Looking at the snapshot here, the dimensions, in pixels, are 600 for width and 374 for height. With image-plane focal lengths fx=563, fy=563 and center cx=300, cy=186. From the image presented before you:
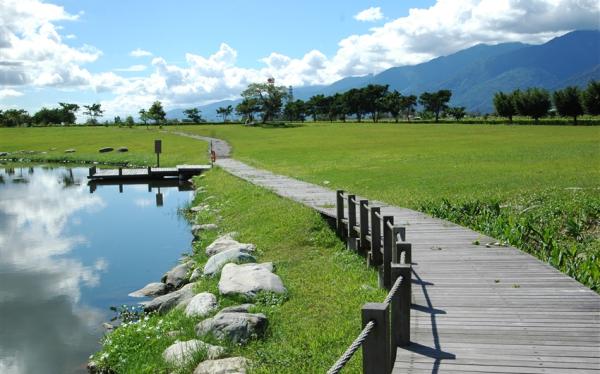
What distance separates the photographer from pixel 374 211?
1341 cm

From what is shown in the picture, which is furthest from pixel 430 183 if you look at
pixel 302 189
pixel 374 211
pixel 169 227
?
pixel 374 211

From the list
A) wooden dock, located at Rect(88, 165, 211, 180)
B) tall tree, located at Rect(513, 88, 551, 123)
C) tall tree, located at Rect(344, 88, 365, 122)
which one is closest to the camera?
wooden dock, located at Rect(88, 165, 211, 180)

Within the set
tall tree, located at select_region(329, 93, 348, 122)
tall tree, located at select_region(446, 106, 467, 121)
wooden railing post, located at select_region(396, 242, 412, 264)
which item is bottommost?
wooden railing post, located at select_region(396, 242, 412, 264)

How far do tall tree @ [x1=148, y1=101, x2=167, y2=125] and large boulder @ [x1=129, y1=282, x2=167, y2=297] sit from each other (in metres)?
128

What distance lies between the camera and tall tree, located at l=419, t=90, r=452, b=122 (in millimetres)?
155825

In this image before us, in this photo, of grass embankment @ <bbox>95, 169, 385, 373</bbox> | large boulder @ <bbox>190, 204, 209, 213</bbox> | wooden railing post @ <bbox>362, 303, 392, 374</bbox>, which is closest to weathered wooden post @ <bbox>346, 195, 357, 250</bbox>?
grass embankment @ <bbox>95, 169, 385, 373</bbox>

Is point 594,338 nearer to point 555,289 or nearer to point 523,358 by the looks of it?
point 523,358

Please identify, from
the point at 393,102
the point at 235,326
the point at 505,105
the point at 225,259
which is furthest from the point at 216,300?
the point at 393,102

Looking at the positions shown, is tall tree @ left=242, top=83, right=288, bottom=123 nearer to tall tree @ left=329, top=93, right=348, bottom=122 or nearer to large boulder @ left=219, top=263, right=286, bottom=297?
tall tree @ left=329, top=93, right=348, bottom=122

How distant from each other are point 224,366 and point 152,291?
311 inches

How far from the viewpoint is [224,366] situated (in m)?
8.81

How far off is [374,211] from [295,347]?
4844 mm

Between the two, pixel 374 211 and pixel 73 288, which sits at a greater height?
pixel 374 211

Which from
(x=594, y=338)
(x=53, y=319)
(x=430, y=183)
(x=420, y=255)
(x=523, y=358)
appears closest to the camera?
(x=523, y=358)
